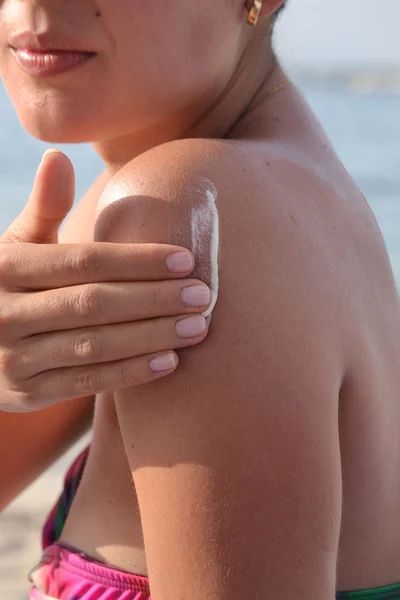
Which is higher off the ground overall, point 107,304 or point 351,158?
point 351,158

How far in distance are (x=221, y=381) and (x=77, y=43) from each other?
1.83 ft

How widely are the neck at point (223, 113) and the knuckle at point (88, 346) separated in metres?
0.46

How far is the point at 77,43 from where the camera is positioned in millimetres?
1230

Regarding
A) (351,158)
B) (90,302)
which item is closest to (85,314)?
(90,302)

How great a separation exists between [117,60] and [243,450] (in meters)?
0.60

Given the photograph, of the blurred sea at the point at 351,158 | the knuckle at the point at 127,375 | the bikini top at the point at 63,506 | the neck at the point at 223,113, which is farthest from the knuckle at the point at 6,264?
the blurred sea at the point at 351,158

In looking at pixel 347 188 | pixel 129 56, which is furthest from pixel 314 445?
pixel 129 56

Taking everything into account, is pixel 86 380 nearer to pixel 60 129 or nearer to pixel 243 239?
pixel 243 239

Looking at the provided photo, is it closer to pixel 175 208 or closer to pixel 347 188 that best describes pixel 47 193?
pixel 175 208

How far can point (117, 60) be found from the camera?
4.08 ft

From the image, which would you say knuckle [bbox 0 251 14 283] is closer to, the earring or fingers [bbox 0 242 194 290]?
fingers [bbox 0 242 194 290]

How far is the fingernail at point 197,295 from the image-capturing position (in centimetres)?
100

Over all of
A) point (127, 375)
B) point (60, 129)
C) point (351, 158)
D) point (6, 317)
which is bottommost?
point (127, 375)

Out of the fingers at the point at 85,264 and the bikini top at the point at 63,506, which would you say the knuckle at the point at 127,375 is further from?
the bikini top at the point at 63,506
